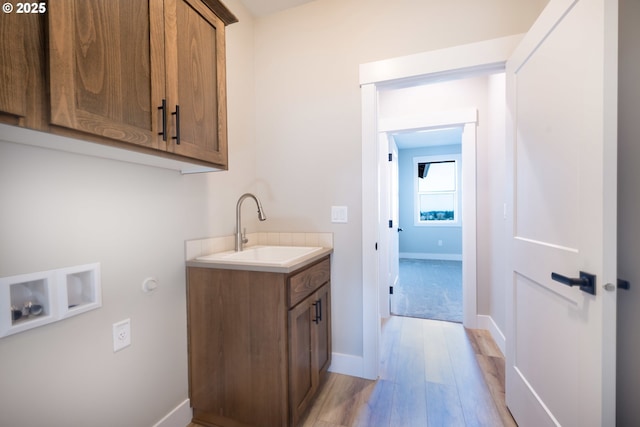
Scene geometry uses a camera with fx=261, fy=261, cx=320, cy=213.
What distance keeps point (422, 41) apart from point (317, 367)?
2.18 metres

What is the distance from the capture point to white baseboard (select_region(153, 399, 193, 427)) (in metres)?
1.31

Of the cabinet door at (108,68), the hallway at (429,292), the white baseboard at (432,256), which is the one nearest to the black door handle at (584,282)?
the cabinet door at (108,68)

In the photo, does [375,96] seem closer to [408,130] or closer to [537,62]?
[537,62]

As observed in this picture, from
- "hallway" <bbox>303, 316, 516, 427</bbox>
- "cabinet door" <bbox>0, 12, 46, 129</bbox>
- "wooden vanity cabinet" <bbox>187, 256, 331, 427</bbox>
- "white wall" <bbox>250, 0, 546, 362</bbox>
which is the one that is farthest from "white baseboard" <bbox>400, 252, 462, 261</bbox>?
"cabinet door" <bbox>0, 12, 46, 129</bbox>

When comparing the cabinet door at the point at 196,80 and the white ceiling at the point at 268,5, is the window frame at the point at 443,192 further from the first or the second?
the cabinet door at the point at 196,80

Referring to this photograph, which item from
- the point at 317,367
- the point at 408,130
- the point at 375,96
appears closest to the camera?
the point at 317,367

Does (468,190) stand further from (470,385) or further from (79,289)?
(79,289)

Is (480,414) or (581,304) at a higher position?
(581,304)

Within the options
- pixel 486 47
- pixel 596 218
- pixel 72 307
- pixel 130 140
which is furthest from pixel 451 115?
pixel 72 307

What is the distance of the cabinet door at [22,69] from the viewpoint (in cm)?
60

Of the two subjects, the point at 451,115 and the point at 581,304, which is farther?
the point at 451,115

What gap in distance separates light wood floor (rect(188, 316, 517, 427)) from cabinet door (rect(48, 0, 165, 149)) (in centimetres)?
157

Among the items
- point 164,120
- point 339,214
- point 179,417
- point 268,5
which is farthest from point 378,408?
point 268,5

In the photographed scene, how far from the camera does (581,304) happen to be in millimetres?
949
